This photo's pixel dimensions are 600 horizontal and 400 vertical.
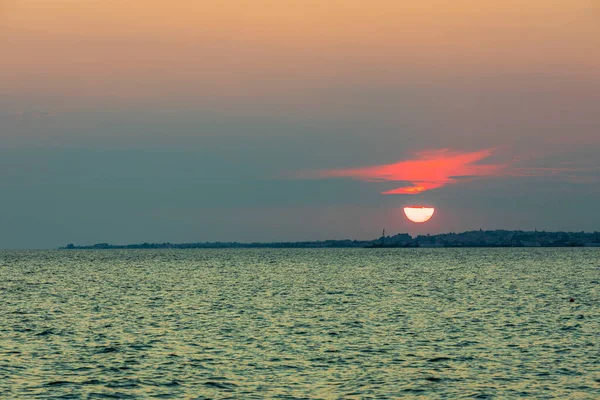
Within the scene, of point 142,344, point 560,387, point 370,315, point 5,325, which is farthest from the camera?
point 370,315

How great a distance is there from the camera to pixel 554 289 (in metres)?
99.9

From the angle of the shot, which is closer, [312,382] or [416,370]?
[312,382]

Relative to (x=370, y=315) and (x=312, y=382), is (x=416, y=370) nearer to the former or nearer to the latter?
(x=312, y=382)

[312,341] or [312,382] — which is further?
[312,341]

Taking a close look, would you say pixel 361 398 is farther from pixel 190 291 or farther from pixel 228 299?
pixel 190 291

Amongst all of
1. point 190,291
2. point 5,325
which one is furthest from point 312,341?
point 190,291

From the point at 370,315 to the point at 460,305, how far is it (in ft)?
45.1

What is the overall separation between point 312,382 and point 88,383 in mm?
11177

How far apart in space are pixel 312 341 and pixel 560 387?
18883 millimetres

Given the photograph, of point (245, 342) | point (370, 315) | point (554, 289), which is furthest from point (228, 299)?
point (554, 289)

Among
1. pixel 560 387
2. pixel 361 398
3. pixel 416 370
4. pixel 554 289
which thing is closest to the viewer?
pixel 361 398

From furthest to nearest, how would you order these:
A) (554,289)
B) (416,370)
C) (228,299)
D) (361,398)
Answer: (554,289), (228,299), (416,370), (361,398)

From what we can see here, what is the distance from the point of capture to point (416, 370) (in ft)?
131

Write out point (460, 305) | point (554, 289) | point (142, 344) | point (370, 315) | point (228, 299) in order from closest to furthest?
point (142, 344)
point (370, 315)
point (460, 305)
point (228, 299)
point (554, 289)
